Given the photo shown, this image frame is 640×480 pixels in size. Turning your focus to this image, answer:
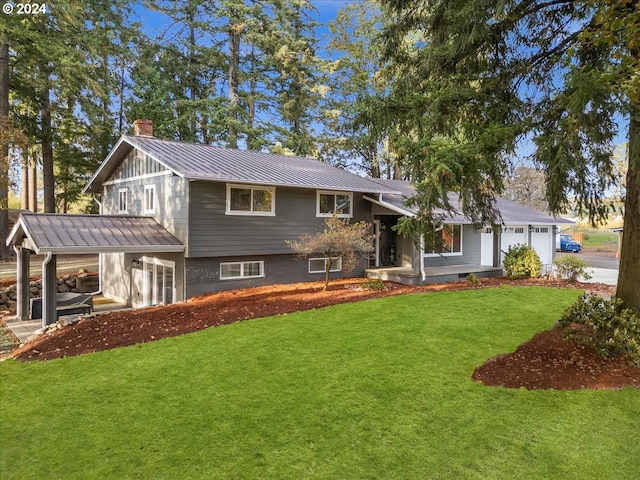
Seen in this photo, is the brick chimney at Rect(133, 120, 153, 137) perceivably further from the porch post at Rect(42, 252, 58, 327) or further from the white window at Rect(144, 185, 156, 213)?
the porch post at Rect(42, 252, 58, 327)

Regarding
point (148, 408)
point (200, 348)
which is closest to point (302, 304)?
point (200, 348)

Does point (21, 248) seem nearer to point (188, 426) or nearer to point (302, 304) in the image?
point (302, 304)

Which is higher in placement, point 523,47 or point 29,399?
point 523,47

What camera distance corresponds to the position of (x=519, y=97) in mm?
7246

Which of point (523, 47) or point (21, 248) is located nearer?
point (523, 47)

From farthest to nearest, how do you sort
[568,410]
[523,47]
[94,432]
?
[523,47]
[568,410]
[94,432]

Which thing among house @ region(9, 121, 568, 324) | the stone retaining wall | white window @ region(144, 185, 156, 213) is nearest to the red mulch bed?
house @ region(9, 121, 568, 324)

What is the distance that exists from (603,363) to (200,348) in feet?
21.7

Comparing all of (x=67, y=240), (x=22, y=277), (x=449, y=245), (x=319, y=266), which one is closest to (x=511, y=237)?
(x=449, y=245)

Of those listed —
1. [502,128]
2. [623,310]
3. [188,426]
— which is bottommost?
[188,426]

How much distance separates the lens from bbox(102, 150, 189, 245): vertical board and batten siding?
1182 centimetres

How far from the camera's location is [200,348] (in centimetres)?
695

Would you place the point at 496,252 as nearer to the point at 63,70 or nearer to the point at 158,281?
the point at 158,281
